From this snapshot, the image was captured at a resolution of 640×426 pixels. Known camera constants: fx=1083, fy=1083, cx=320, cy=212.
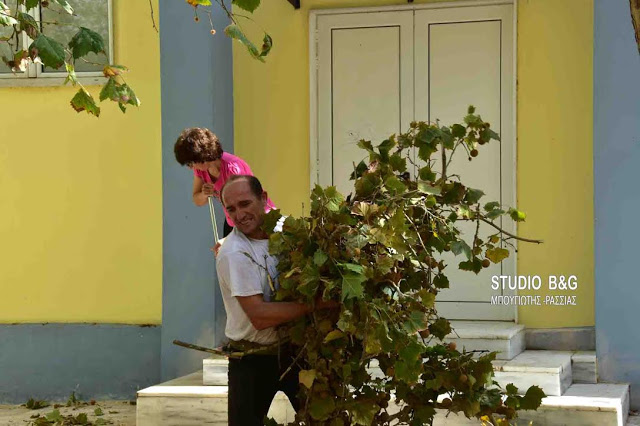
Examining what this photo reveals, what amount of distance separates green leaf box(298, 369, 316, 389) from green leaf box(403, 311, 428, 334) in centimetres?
41

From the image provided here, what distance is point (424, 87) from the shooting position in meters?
8.66

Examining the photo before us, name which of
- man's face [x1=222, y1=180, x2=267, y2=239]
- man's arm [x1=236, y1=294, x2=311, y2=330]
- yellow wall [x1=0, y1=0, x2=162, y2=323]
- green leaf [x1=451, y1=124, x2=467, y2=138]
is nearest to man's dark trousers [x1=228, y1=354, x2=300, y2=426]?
man's arm [x1=236, y1=294, x2=311, y2=330]

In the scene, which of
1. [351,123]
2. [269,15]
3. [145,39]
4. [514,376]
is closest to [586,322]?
[514,376]

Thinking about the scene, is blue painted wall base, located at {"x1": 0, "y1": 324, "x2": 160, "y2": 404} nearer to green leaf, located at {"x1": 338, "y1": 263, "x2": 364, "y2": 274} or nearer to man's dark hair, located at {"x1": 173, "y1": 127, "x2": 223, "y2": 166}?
man's dark hair, located at {"x1": 173, "y1": 127, "x2": 223, "y2": 166}

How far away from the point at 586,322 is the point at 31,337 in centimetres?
442

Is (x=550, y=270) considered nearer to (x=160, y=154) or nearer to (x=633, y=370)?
(x=633, y=370)

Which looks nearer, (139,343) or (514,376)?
(514,376)

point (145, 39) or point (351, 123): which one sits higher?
point (145, 39)

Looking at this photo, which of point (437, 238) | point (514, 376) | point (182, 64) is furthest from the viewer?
point (182, 64)

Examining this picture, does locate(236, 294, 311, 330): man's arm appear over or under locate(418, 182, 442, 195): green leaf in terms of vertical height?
under

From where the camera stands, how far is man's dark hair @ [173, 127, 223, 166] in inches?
249

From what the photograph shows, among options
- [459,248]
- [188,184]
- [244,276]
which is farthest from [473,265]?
[188,184]

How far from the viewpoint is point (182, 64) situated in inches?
319

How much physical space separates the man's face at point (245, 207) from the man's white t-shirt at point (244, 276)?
0.13ft
